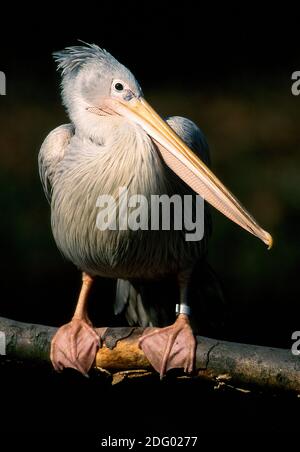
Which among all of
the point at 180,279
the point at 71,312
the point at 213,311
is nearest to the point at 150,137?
the point at 180,279

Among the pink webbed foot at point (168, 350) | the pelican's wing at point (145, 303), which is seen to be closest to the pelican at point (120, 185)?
the pink webbed foot at point (168, 350)

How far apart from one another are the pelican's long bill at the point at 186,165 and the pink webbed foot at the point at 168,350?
11.5 inches

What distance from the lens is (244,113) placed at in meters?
3.87

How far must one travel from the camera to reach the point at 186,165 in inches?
95.4

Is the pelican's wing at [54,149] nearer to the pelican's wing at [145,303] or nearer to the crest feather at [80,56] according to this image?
the crest feather at [80,56]

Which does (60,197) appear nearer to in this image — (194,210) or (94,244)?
(94,244)

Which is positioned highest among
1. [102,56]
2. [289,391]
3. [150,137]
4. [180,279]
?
[102,56]

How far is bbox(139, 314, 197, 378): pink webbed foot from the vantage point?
2398 millimetres

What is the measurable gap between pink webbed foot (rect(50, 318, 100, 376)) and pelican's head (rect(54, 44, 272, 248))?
0.42 meters

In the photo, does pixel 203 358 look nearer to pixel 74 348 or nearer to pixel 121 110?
pixel 74 348

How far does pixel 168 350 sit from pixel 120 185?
38 centimetres

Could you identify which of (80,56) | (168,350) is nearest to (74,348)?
(168,350)

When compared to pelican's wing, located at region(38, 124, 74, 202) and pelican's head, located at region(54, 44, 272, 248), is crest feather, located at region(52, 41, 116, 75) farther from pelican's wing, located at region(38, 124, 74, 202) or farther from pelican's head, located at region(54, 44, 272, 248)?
pelican's wing, located at region(38, 124, 74, 202)

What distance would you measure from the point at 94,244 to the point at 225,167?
4.23 feet
